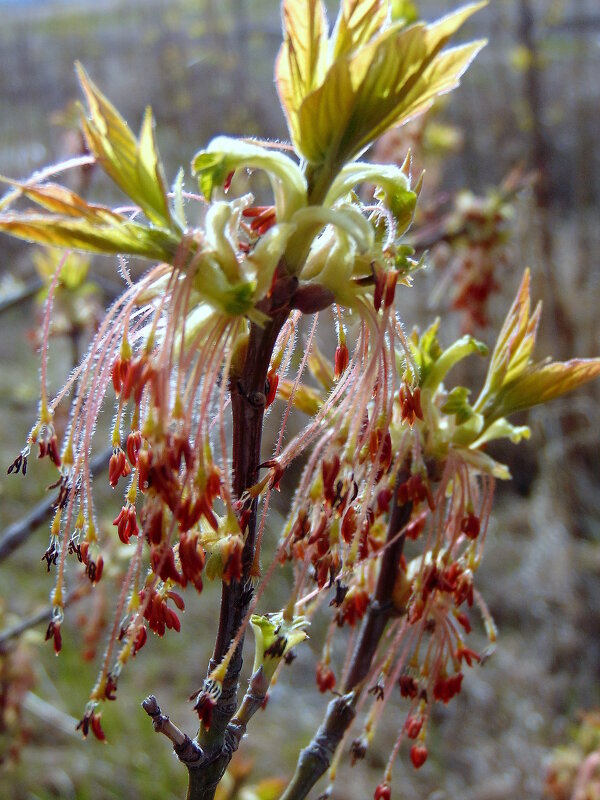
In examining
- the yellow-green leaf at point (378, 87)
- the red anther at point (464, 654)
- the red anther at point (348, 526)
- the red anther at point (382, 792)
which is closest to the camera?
the yellow-green leaf at point (378, 87)

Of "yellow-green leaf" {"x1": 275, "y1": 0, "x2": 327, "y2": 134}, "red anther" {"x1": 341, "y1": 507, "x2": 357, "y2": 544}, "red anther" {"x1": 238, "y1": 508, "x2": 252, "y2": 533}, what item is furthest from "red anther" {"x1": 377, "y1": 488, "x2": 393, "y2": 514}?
"yellow-green leaf" {"x1": 275, "y1": 0, "x2": 327, "y2": 134}

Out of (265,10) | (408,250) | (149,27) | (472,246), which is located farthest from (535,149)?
(265,10)

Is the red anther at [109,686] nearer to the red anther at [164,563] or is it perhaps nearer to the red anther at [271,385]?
the red anther at [164,563]

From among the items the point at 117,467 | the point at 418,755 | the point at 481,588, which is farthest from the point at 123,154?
the point at 481,588

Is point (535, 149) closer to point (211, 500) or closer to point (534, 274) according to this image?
point (534, 274)

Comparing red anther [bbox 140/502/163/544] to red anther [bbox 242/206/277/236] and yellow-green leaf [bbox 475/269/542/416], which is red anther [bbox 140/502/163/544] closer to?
red anther [bbox 242/206/277/236]

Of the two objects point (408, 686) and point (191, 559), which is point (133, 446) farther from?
point (408, 686)

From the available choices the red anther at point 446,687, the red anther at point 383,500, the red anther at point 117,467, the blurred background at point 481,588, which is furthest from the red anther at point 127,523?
the blurred background at point 481,588
